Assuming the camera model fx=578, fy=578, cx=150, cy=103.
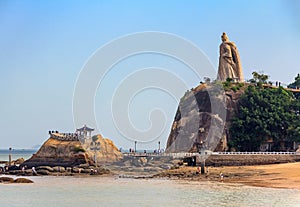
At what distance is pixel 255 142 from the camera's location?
8119 centimetres

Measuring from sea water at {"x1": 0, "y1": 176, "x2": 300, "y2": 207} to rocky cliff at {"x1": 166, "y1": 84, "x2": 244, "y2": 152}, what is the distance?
752 inches

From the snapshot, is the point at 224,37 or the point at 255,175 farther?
the point at 224,37

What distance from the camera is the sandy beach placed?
58.5 metres

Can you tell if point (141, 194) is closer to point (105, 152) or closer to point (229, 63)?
point (105, 152)

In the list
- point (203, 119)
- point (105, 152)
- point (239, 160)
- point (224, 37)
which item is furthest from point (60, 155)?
point (224, 37)

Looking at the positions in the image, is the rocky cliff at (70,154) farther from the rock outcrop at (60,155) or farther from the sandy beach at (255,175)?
the sandy beach at (255,175)

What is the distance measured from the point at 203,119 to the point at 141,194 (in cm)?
3449

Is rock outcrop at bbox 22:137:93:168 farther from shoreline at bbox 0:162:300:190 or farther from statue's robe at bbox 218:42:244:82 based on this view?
statue's robe at bbox 218:42:244:82

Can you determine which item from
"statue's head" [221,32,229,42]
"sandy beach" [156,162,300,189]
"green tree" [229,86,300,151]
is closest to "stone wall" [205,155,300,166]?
"sandy beach" [156,162,300,189]

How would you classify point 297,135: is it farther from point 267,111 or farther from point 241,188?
point 241,188

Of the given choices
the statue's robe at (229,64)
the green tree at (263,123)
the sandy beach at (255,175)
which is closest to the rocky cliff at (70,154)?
the sandy beach at (255,175)

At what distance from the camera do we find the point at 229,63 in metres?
96.0

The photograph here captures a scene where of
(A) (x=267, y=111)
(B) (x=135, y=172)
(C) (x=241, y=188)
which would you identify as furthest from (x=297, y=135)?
(C) (x=241, y=188)

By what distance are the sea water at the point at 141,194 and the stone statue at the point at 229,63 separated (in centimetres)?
3548
